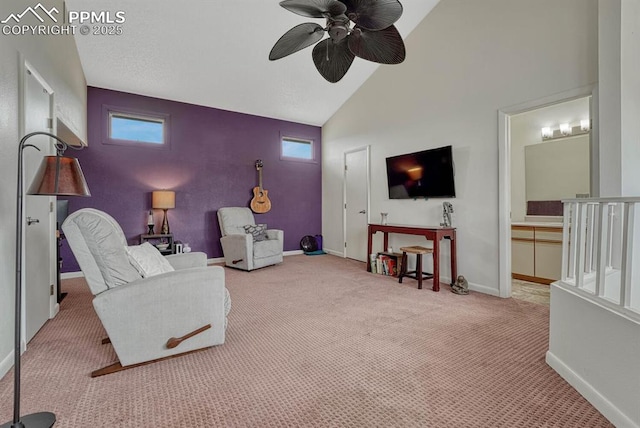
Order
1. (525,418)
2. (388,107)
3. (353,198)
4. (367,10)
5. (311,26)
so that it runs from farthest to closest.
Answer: (353,198) < (388,107) < (311,26) < (367,10) < (525,418)

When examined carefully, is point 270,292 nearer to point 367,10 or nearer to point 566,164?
point 367,10

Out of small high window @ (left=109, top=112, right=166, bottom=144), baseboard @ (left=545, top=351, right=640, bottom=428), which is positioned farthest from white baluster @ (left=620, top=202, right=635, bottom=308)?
small high window @ (left=109, top=112, right=166, bottom=144)

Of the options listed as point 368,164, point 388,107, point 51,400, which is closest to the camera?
point 51,400

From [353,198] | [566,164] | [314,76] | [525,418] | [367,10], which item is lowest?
[525,418]

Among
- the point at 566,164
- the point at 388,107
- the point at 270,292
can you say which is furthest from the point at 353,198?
the point at 566,164

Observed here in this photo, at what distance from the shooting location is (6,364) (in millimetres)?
1777

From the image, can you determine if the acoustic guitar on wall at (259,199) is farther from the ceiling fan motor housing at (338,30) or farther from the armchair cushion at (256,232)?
the ceiling fan motor housing at (338,30)

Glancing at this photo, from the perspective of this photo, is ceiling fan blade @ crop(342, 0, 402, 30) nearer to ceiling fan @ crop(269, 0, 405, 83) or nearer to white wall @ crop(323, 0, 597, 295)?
ceiling fan @ crop(269, 0, 405, 83)

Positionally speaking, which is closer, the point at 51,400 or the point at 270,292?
the point at 51,400

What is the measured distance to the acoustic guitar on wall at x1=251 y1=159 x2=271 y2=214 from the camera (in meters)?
5.69

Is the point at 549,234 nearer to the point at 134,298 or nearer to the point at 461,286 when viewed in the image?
the point at 461,286

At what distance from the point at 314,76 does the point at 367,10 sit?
333 cm

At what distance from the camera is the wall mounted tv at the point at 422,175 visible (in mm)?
3773

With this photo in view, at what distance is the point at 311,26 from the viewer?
2043 millimetres
